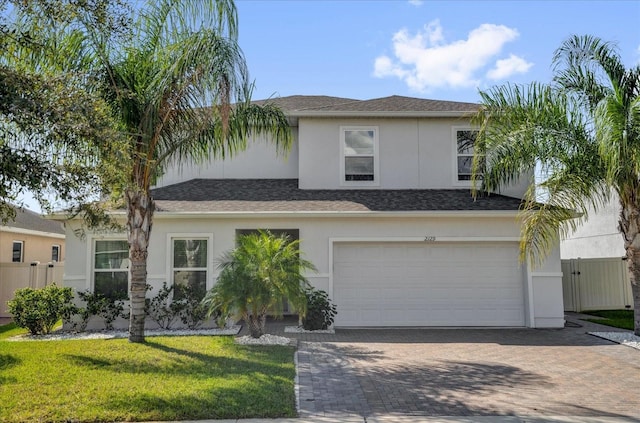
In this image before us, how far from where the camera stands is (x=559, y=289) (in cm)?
1312

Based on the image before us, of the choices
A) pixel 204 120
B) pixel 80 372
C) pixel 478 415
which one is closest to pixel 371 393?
pixel 478 415

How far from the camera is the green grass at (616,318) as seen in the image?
13852 millimetres

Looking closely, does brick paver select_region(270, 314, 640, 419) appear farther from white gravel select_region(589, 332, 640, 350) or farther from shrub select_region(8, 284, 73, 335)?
shrub select_region(8, 284, 73, 335)

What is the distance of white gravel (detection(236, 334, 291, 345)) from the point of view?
34.9 feet

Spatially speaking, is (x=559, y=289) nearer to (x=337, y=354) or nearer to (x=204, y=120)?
(x=337, y=354)

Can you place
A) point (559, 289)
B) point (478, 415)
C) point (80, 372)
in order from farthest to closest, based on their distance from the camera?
point (559, 289)
point (80, 372)
point (478, 415)

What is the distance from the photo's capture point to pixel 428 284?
13320mm

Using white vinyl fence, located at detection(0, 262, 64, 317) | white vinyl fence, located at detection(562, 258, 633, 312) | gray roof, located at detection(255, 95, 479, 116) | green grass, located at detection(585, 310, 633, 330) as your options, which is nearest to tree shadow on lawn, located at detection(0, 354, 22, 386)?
white vinyl fence, located at detection(0, 262, 64, 317)

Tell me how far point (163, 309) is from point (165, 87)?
A: 18.9 feet

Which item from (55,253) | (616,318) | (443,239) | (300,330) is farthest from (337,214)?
(55,253)

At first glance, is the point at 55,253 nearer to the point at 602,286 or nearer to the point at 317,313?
the point at 317,313

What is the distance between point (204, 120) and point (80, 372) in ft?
16.8

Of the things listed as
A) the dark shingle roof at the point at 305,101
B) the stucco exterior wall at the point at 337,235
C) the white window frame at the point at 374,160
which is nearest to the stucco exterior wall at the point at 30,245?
the stucco exterior wall at the point at 337,235

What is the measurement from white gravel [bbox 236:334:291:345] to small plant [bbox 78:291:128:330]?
3.69 meters
